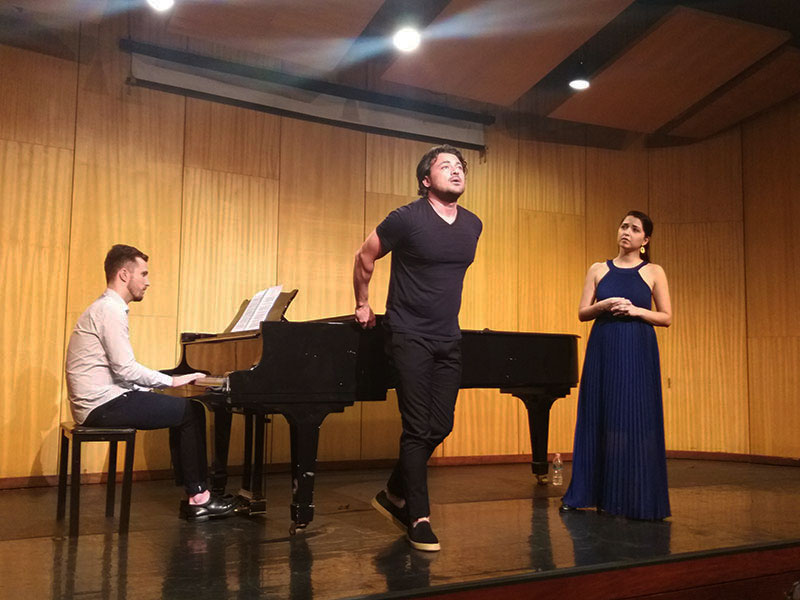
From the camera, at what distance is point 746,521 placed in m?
3.33

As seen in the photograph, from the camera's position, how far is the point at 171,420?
3.28m

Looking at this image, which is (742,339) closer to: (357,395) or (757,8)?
(757,8)

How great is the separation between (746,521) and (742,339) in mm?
3263

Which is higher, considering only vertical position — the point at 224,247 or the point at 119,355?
the point at 224,247

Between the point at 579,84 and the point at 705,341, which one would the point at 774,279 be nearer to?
the point at 705,341

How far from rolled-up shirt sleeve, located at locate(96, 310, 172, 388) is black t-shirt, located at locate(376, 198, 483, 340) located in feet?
3.90

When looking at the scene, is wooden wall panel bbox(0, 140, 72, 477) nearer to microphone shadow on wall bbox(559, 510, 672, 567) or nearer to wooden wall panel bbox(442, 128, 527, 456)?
wooden wall panel bbox(442, 128, 527, 456)

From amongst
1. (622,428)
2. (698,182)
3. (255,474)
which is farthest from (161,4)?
(698,182)

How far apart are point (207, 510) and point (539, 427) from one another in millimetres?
2196

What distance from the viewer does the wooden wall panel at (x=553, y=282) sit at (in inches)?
241

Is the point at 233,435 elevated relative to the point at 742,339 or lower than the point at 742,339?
lower

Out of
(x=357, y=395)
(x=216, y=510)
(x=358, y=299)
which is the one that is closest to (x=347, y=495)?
(x=216, y=510)

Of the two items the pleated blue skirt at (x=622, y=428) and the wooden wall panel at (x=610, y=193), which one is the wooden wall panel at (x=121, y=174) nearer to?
the pleated blue skirt at (x=622, y=428)

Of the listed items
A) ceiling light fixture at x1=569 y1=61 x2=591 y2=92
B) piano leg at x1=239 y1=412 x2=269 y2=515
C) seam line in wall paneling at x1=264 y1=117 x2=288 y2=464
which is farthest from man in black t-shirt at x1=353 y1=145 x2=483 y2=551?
ceiling light fixture at x1=569 y1=61 x2=591 y2=92
